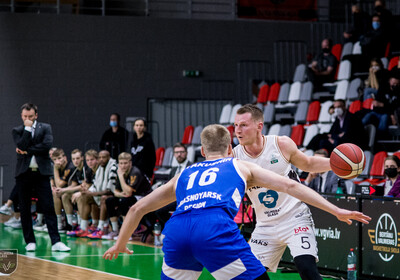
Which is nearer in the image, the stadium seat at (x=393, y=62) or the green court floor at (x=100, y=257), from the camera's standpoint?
the green court floor at (x=100, y=257)

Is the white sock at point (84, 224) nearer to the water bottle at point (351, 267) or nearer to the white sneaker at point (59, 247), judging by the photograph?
the white sneaker at point (59, 247)

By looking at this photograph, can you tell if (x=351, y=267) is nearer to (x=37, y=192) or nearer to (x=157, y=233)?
(x=157, y=233)

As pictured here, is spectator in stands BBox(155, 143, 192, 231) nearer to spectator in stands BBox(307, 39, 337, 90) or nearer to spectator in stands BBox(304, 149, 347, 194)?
spectator in stands BBox(304, 149, 347, 194)

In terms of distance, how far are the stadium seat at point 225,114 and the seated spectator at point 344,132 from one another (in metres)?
4.41

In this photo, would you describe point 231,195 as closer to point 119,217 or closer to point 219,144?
point 219,144

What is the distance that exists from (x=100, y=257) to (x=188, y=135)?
743cm

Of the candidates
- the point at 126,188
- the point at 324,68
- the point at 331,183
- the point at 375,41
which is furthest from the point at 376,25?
the point at 126,188

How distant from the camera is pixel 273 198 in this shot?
529 cm

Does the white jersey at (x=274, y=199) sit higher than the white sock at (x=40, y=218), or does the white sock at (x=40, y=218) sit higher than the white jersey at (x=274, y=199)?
the white jersey at (x=274, y=199)

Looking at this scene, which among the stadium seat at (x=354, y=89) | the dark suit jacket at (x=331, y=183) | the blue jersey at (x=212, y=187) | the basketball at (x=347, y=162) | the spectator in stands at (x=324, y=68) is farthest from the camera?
the spectator in stands at (x=324, y=68)

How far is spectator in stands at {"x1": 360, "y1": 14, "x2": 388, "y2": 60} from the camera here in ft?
48.3

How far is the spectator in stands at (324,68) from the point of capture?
15.4 m

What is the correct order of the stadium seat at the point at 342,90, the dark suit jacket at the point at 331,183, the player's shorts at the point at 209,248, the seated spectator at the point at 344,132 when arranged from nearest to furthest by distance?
the player's shorts at the point at 209,248
the dark suit jacket at the point at 331,183
the seated spectator at the point at 344,132
the stadium seat at the point at 342,90

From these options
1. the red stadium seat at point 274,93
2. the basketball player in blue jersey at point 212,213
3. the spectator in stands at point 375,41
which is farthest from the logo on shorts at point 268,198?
the red stadium seat at point 274,93
